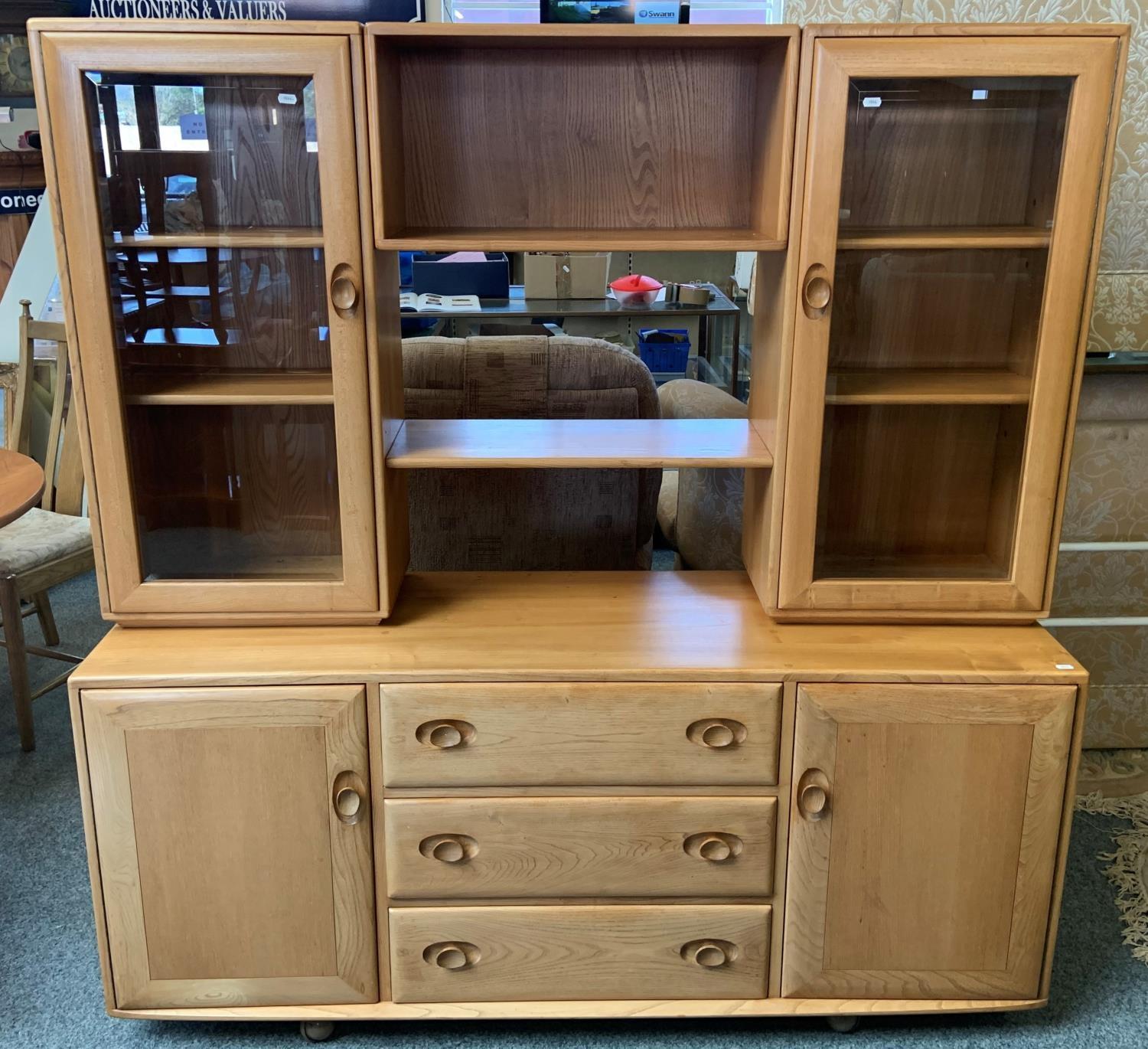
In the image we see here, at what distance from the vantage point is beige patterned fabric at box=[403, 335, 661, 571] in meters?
2.31

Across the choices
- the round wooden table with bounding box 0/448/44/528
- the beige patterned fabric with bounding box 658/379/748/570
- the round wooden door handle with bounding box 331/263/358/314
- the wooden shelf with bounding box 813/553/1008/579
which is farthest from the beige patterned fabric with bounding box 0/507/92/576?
the wooden shelf with bounding box 813/553/1008/579

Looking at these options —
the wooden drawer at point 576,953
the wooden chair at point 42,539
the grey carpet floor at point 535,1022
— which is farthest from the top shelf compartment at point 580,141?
the grey carpet floor at point 535,1022

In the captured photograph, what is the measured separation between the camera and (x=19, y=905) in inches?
82.4

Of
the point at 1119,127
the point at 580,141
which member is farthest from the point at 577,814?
the point at 1119,127

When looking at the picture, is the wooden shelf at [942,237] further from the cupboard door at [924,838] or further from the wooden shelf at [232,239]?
the wooden shelf at [232,239]

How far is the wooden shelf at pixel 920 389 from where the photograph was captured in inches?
65.9

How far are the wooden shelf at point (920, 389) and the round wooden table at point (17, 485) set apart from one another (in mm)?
1550

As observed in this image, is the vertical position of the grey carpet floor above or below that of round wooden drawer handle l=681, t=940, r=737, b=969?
below

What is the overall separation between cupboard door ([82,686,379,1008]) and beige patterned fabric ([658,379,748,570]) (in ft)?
3.55

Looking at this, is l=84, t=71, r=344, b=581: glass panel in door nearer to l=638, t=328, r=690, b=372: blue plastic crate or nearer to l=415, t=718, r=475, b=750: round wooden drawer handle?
l=415, t=718, r=475, b=750: round wooden drawer handle

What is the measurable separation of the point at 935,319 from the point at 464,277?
300 cm

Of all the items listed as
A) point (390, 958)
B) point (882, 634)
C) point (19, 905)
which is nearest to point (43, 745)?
point (19, 905)

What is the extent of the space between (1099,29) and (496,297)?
316 cm

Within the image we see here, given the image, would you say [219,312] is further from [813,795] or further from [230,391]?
[813,795]
